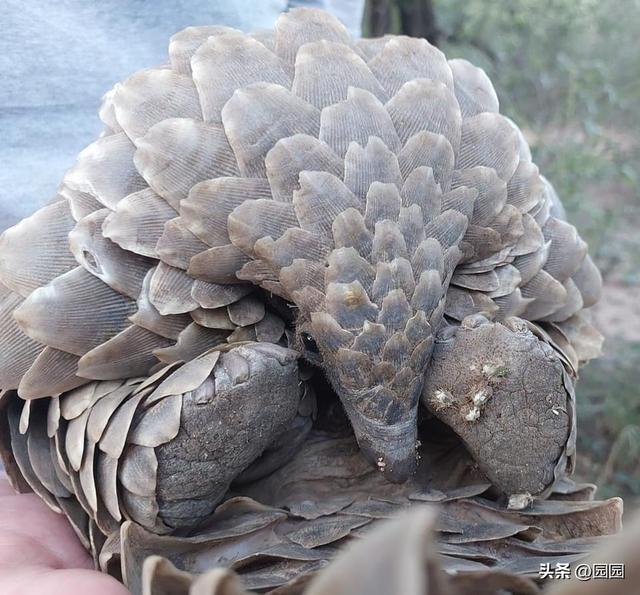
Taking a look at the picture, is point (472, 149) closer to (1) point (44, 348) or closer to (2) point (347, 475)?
(2) point (347, 475)

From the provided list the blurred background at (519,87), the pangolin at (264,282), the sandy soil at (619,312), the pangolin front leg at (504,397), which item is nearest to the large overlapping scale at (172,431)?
the pangolin at (264,282)

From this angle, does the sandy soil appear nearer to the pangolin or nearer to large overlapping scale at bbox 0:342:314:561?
the pangolin

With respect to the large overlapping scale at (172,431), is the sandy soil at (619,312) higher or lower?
lower

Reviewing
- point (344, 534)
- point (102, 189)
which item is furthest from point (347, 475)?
point (102, 189)

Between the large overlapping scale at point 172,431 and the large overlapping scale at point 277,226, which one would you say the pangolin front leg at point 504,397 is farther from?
the large overlapping scale at point 172,431

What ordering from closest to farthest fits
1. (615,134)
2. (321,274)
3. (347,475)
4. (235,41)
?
(321,274), (235,41), (347,475), (615,134)

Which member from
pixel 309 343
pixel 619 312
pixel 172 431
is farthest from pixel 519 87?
pixel 172 431
